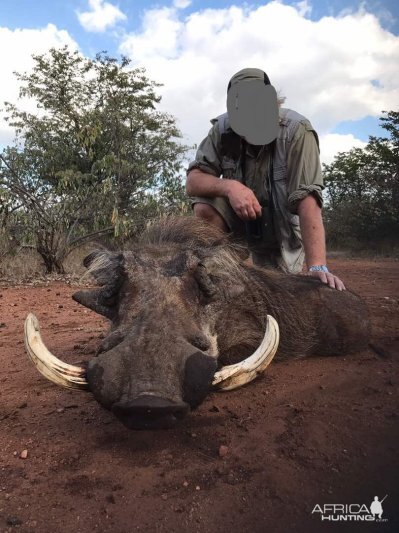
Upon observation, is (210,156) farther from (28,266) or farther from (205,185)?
(28,266)

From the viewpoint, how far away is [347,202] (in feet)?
54.5

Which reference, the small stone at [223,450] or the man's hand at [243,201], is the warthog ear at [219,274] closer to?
the man's hand at [243,201]

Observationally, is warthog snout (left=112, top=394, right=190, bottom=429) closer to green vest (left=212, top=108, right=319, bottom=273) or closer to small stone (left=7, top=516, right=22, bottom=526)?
small stone (left=7, top=516, right=22, bottom=526)

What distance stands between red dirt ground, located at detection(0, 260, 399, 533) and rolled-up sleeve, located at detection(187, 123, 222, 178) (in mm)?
1842

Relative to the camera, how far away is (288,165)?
11.3 feet

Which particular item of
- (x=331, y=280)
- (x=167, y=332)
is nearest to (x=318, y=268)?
(x=331, y=280)

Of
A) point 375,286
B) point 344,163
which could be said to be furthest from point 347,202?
point 375,286

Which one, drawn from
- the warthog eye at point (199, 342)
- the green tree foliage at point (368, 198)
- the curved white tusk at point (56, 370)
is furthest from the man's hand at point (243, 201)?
the green tree foliage at point (368, 198)

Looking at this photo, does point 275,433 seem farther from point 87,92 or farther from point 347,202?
point 347,202

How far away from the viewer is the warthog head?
4.78 ft

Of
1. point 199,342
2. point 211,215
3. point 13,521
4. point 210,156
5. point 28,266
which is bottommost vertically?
point 13,521

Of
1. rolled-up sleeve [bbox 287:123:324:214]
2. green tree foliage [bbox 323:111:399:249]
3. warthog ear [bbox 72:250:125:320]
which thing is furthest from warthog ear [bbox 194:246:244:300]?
green tree foliage [bbox 323:111:399:249]

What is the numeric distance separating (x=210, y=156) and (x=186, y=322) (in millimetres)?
2174

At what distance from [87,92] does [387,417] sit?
41.9ft
